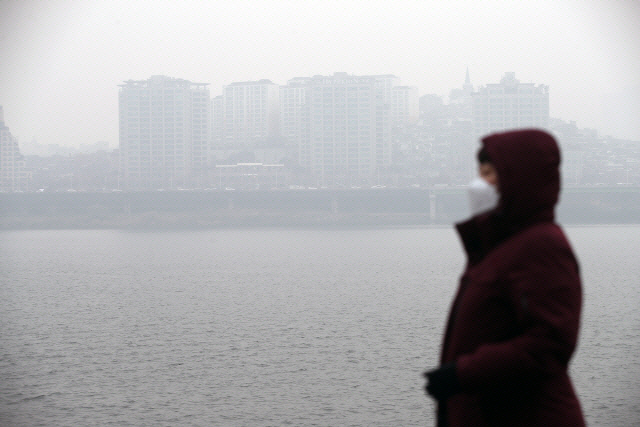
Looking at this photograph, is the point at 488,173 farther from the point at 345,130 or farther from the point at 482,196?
the point at 345,130

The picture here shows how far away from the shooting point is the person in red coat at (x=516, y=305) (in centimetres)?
241

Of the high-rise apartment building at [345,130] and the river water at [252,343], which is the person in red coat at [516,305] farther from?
the high-rise apartment building at [345,130]

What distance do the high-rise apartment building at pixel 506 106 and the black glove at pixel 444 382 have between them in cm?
18097

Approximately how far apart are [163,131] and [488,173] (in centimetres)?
19098

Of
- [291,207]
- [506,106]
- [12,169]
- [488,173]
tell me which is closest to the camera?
[488,173]

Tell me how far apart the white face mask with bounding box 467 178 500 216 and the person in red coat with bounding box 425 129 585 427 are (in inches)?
0.6

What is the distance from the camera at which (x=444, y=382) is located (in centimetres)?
250

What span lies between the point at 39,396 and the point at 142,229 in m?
126

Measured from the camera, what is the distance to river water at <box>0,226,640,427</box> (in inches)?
833

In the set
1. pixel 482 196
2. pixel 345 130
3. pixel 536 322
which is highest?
pixel 345 130

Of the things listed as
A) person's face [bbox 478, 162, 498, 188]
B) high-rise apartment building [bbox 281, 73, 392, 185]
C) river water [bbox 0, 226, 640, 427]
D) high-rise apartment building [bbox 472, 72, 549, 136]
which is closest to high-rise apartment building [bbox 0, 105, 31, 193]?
high-rise apartment building [bbox 281, 73, 392, 185]

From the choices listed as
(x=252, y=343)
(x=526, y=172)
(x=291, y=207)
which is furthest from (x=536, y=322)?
(x=291, y=207)

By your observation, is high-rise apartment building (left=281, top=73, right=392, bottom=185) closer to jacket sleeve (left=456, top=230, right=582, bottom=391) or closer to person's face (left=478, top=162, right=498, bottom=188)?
person's face (left=478, top=162, right=498, bottom=188)

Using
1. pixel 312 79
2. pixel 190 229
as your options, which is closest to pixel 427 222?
pixel 190 229
